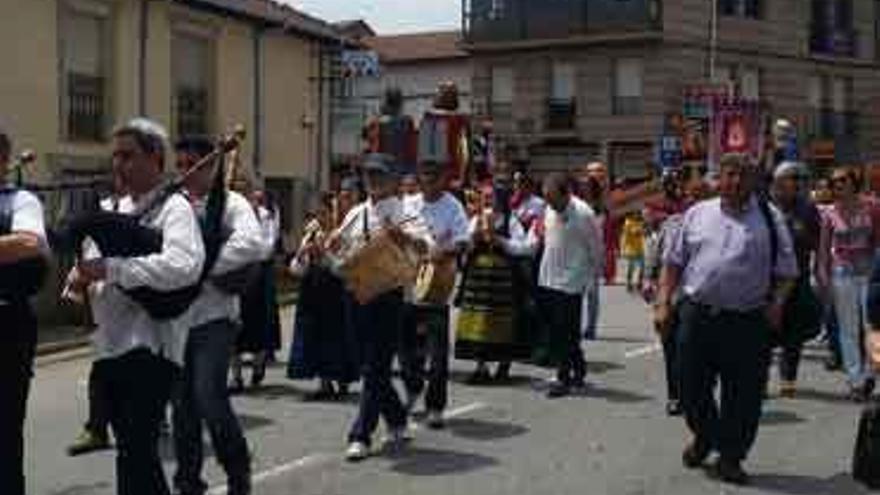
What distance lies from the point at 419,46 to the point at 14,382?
5836 cm

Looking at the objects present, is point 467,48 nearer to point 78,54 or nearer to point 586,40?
point 586,40

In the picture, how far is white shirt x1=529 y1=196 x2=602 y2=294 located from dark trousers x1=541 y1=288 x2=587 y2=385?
78 mm

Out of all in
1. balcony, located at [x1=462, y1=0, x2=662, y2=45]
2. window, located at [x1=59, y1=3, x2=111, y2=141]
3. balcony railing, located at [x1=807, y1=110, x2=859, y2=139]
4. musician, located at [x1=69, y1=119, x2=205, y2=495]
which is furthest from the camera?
balcony railing, located at [x1=807, y1=110, x2=859, y2=139]

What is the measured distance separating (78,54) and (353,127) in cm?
904

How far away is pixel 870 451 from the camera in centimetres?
594

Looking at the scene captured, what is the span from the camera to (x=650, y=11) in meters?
49.4

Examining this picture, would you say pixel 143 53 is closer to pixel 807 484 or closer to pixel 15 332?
pixel 807 484

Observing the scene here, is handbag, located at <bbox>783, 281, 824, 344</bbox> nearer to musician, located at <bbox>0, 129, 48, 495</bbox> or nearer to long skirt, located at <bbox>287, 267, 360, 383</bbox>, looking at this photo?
long skirt, located at <bbox>287, 267, 360, 383</bbox>

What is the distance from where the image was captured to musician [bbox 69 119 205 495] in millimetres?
6289

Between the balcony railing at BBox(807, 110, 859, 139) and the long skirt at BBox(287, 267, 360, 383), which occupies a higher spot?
the balcony railing at BBox(807, 110, 859, 139)

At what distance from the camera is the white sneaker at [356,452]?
9398mm

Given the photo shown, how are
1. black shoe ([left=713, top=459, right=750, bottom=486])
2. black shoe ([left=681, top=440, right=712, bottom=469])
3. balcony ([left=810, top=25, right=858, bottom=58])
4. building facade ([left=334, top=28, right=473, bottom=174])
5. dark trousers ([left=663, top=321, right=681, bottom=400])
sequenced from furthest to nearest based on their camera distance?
building facade ([left=334, top=28, right=473, bottom=174]) → balcony ([left=810, top=25, right=858, bottom=58]) → dark trousers ([left=663, top=321, right=681, bottom=400]) → black shoe ([left=681, top=440, right=712, bottom=469]) → black shoe ([left=713, top=459, right=750, bottom=486])

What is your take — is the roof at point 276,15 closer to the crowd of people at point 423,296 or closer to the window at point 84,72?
the window at point 84,72

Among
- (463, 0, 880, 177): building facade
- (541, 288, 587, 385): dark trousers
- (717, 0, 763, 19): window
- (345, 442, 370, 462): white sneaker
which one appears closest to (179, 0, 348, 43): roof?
(541, 288, 587, 385): dark trousers
